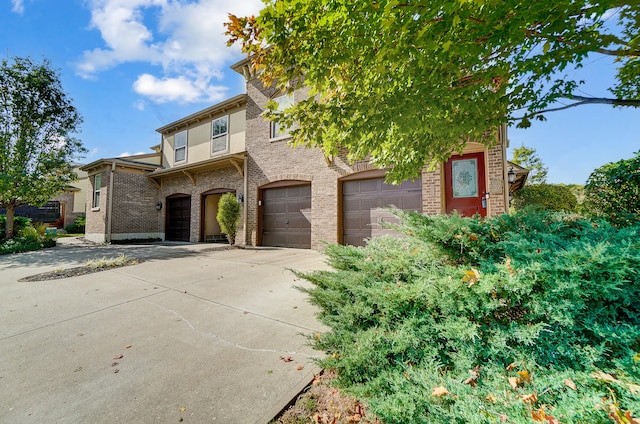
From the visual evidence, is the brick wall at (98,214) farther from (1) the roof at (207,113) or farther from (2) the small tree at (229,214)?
(2) the small tree at (229,214)

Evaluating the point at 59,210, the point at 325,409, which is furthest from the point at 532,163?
the point at 59,210

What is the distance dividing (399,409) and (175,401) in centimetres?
173

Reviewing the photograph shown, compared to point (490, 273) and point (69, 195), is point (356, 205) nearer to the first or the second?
point (490, 273)

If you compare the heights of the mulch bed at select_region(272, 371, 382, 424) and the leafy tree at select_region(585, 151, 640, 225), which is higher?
the leafy tree at select_region(585, 151, 640, 225)

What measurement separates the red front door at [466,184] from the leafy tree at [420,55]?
10.7ft

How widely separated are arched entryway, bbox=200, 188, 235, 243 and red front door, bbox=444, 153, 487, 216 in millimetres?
9190

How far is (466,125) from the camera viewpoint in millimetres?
2832

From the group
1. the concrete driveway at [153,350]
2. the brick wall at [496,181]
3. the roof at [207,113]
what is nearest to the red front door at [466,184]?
the brick wall at [496,181]

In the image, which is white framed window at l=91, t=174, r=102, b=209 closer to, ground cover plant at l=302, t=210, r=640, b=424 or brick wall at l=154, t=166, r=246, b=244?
brick wall at l=154, t=166, r=246, b=244

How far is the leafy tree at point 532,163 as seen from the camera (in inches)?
736

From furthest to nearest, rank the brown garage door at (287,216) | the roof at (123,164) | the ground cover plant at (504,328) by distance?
the roof at (123,164) < the brown garage door at (287,216) < the ground cover plant at (504,328)

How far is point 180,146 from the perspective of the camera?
44.6 feet

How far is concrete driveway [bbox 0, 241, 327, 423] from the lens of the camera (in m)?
1.99

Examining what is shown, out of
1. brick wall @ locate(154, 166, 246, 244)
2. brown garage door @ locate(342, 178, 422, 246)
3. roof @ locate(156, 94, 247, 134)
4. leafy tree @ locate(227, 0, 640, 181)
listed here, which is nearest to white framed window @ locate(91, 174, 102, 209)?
brick wall @ locate(154, 166, 246, 244)
